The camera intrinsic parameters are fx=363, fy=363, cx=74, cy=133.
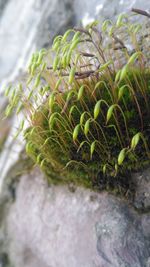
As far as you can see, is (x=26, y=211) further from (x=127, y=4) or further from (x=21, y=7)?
(x=21, y=7)

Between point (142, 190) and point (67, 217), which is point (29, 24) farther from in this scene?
point (142, 190)

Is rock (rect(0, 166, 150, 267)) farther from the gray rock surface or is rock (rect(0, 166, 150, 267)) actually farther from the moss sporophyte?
the moss sporophyte

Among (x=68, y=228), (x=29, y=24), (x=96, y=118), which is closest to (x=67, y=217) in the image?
(x=68, y=228)

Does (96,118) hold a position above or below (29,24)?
below

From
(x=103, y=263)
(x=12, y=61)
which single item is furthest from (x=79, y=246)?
(x=12, y=61)

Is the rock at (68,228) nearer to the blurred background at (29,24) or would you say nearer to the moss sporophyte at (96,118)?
the moss sporophyte at (96,118)

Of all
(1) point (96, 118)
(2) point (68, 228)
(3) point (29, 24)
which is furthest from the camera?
(3) point (29, 24)

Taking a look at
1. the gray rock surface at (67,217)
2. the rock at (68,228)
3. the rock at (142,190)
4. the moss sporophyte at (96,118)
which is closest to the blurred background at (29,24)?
the gray rock surface at (67,217)
